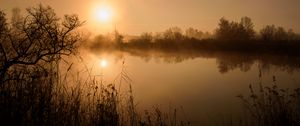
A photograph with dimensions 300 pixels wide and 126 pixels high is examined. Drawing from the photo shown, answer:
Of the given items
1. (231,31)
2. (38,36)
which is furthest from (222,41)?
(38,36)

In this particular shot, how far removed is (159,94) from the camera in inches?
484

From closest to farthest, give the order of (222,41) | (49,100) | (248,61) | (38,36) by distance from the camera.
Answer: (49,100) → (38,36) → (248,61) → (222,41)

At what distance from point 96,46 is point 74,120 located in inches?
2778

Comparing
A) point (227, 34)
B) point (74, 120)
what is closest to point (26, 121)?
point (74, 120)

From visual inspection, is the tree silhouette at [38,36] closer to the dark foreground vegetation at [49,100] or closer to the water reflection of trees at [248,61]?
the dark foreground vegetation at [49,100]

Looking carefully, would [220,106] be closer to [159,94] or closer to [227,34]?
[159,94]

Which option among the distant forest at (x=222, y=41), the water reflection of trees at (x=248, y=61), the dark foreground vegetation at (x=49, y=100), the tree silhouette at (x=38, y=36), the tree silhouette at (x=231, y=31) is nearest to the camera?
the dark foreground vegetation at (x=49, y=100)

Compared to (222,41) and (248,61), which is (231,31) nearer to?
(222,41)

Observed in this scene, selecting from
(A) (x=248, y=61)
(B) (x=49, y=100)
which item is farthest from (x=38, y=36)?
(A) (x=248, y=61)

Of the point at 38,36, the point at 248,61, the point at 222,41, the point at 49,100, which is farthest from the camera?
the point at 222,41

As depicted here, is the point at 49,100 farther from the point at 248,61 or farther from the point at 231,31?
the point at 231,31

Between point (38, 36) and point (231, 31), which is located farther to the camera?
point (231, 31)

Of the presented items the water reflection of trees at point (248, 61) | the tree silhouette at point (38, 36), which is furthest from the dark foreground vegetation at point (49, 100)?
the water reflection of trees at point (248, 61)

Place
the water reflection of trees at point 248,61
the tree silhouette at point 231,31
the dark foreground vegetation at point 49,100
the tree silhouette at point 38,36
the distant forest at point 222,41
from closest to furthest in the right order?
the dark foreground vegetation at point 49,100 < the tree silhouette at point 38,36 < the water reflection of trees at point 248,61 < the distant forest at point 222,41 < the tree silhouette at point 231,31
